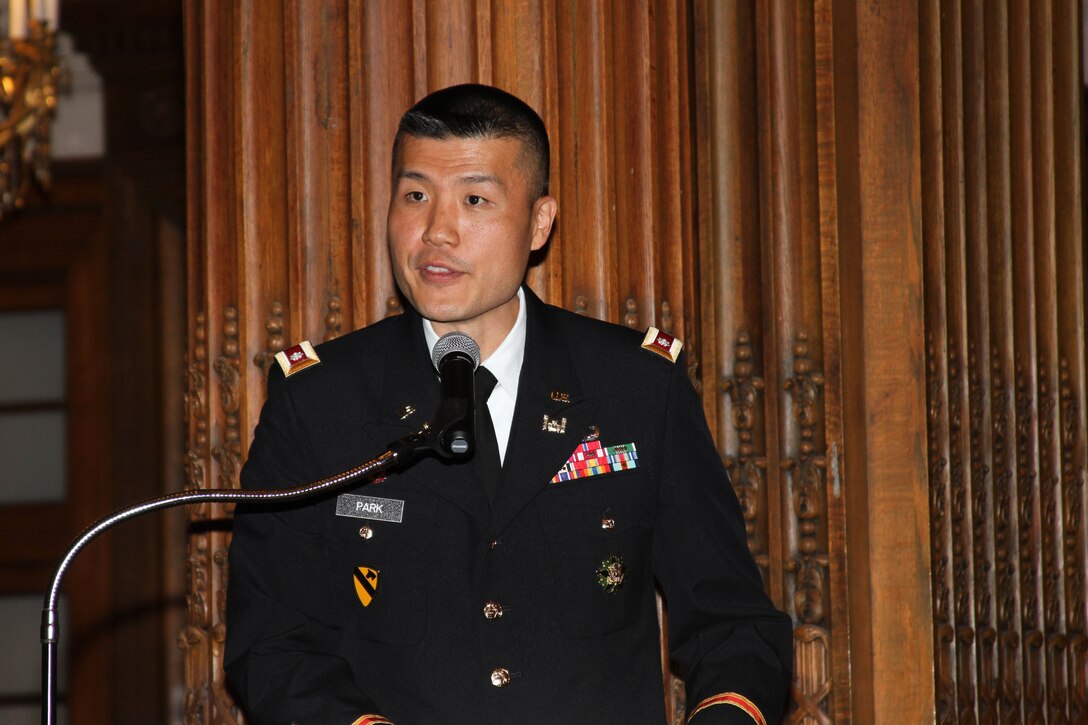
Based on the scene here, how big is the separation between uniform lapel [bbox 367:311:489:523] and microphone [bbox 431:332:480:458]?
0.31 m

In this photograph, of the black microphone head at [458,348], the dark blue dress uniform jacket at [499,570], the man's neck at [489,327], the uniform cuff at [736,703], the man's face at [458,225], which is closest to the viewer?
the black microphone head at [458,348]

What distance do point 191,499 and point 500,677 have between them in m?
0.62

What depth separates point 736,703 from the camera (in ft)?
5.69

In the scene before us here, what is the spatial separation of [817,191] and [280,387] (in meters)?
1.04

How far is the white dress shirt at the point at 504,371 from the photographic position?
2.04 meters

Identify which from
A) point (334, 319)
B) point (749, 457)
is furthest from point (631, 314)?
point (334, 319)

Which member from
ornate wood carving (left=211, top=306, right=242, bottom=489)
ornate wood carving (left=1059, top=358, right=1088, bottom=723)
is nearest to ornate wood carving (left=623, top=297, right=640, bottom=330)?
ornate wood carving (left=211, top=306, right=242, bottom=489)

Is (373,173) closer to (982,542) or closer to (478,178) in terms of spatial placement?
(478,178)

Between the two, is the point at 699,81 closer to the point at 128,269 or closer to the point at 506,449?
the point at 506,449

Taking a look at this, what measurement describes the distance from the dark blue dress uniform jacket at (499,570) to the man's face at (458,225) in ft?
0.44

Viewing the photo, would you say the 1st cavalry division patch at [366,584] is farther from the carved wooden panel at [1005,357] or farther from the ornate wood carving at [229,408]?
the carved wooden panel at [1005,357]

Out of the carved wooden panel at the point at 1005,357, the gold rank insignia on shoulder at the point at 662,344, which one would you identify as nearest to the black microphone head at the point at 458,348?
the gold rank insignia on shoulder at the point at 662,344

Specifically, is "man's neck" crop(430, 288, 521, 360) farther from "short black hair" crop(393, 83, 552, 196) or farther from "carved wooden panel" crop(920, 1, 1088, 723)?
"carved wooden panel" crop(920, 1, 1088, 723)

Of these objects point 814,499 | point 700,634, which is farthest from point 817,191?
point 700,634
